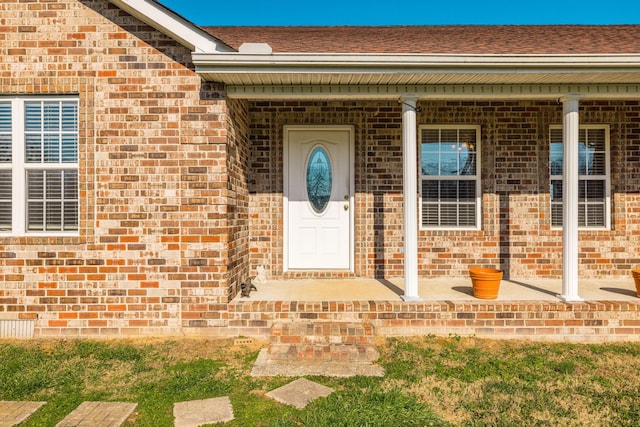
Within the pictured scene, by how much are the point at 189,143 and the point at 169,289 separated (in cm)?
177

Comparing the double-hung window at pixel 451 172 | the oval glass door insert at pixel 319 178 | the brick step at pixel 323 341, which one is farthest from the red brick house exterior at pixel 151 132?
the oval glass door insert at pixel 319 178

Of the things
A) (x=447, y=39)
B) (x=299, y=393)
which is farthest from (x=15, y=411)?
(x=447, y=39)

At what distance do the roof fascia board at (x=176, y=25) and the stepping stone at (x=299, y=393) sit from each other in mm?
3624

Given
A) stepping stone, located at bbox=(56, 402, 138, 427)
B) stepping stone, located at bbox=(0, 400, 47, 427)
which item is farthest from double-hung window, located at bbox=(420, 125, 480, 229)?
stepping stone, located at bbox=(0, 400, 47, 427)

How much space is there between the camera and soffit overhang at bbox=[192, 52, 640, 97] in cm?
437

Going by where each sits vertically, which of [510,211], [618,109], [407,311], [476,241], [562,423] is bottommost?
[562,423]

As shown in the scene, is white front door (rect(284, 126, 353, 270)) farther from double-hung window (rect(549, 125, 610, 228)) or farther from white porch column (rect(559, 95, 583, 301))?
double-hung window (rect(549, 125, 610, 228))

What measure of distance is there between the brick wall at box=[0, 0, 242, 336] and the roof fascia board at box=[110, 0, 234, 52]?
206mm

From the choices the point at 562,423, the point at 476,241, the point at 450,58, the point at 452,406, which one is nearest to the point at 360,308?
the point at 452,406

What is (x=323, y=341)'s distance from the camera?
4281 mm

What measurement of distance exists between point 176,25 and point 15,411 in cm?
403

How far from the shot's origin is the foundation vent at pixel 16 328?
4.61m

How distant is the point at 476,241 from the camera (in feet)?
20.3

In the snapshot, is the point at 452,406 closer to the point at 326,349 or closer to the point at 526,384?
the point at 526,384
